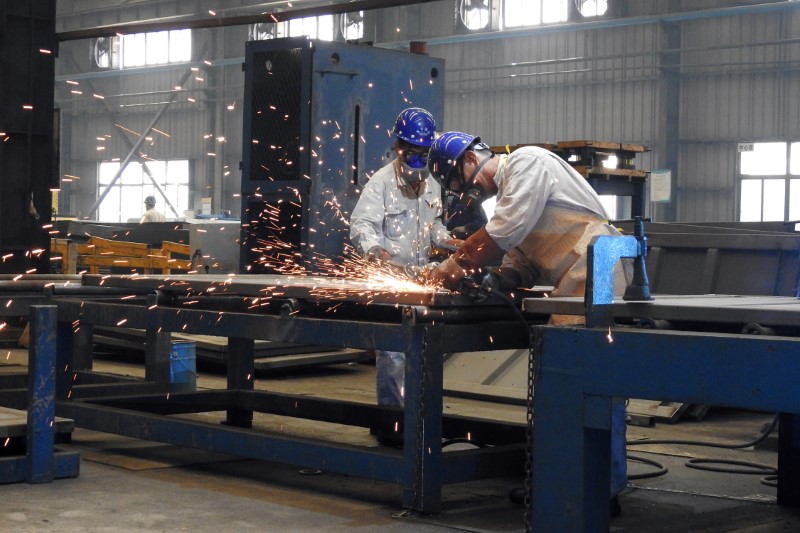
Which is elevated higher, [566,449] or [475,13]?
[475,13]

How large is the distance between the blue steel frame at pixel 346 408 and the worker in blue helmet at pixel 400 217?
19.6 inches

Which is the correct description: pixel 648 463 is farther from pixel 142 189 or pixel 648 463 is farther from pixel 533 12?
pixel 142 189

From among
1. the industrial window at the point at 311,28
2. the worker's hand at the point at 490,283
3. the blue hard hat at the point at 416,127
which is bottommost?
the worker's hand at the point at 490,283

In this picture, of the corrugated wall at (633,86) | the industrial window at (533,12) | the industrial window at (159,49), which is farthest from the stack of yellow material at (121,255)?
the industrial window at (159,49)

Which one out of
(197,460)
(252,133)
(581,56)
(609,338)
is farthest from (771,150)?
(609,338)

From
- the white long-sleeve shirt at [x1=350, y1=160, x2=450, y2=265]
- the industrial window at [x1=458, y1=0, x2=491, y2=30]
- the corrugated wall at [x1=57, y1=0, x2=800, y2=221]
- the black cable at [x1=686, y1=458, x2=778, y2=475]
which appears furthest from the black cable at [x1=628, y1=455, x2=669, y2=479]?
the industrial window at [x1=458, y1=0, x2=491, y2=30]

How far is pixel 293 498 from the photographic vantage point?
4.36m

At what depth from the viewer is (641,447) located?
5832mm

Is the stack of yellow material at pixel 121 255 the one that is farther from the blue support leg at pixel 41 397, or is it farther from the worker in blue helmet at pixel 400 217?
the blue support leg at pixel 41 397

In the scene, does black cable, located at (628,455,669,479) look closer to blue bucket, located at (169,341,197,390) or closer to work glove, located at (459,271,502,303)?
work glove, located at (459,271,502,303)

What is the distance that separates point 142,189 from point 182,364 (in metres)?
20.7

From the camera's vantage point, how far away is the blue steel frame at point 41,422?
4.36 metres

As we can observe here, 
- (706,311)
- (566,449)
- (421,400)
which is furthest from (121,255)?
(706,311)

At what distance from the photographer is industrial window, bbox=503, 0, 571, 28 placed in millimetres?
21406
